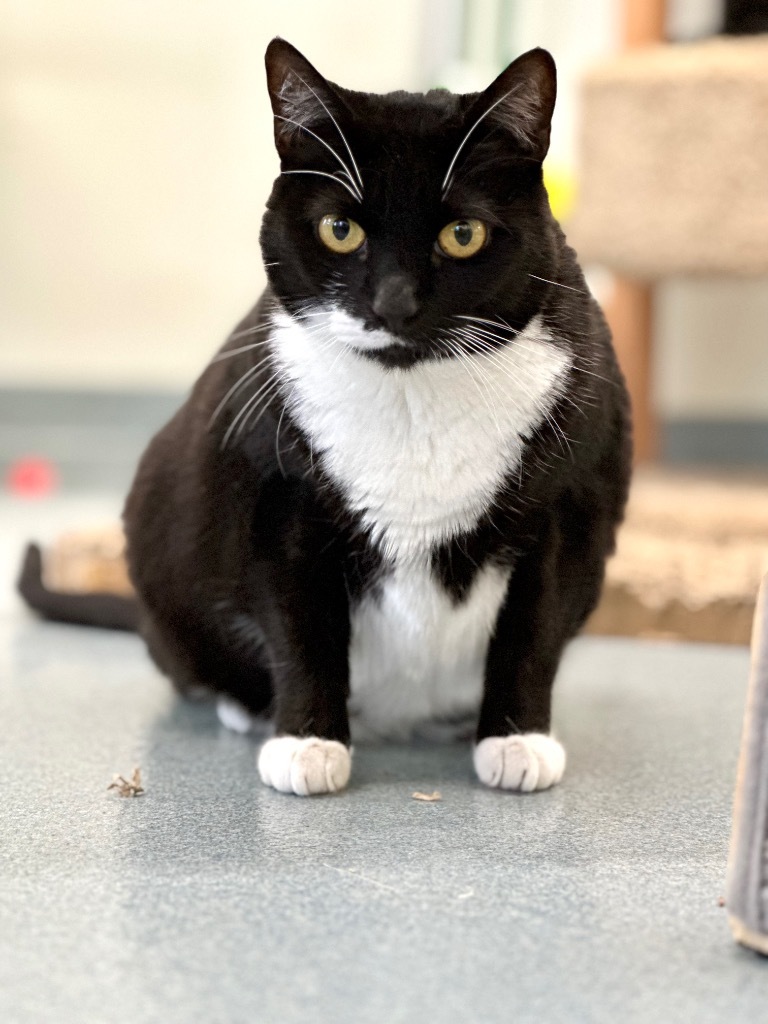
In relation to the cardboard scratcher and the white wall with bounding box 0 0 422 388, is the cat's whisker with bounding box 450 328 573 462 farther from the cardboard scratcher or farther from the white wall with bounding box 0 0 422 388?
the white wall with bounding box 0 0 422 388

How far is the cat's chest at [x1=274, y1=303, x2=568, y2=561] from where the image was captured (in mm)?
1044

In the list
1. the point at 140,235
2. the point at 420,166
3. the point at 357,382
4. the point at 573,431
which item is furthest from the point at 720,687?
the point at 140,235

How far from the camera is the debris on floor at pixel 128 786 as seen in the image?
1057mm

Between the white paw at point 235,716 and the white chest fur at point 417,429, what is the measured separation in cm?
27

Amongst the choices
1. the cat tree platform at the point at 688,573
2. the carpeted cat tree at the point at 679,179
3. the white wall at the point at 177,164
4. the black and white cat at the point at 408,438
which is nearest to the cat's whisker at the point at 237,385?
the black and white cat at the point at 408,438

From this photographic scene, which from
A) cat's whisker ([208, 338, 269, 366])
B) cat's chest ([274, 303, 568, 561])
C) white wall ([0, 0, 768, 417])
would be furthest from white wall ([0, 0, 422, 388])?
cat's chest ([274, 303, 568, 561])

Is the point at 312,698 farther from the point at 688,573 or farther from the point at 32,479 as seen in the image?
the point at 32,479

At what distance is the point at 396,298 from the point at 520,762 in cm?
42

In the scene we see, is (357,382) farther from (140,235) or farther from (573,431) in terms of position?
(140,235)

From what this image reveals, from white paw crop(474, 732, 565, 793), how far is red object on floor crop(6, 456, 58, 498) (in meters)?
2.15

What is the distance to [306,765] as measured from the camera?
1.06m

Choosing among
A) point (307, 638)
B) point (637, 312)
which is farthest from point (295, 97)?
point (637, 312)

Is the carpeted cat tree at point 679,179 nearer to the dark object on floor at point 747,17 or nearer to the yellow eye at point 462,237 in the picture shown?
the dark object on floor at point 747,17

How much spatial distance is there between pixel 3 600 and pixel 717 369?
1845mm
